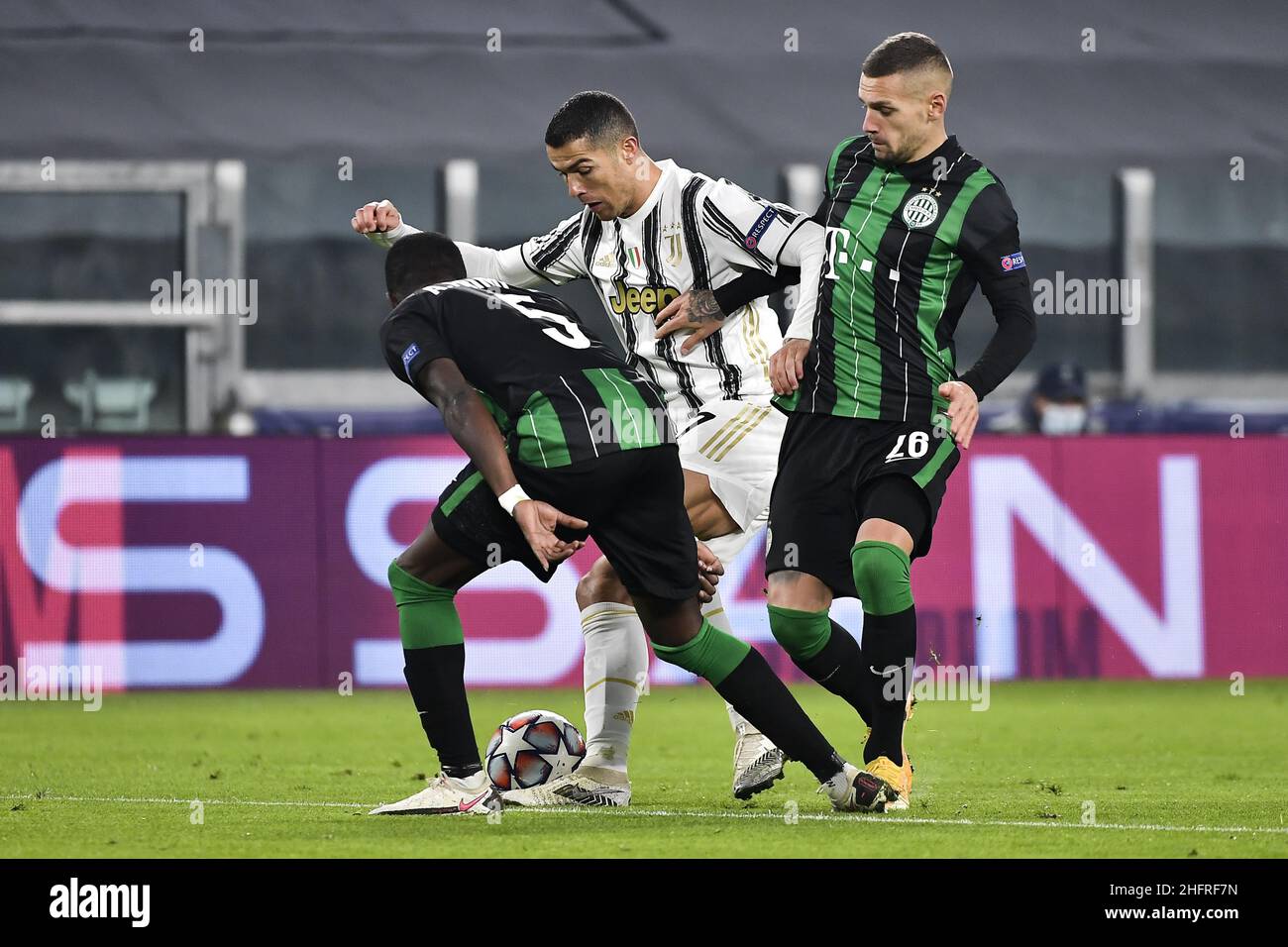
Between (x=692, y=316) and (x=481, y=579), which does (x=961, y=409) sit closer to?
(x=692, y=316)

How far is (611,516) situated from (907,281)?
1.16 m

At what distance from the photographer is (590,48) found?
16344mm

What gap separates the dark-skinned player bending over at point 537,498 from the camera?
5086 millimetres

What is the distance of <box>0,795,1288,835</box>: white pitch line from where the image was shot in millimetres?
5125

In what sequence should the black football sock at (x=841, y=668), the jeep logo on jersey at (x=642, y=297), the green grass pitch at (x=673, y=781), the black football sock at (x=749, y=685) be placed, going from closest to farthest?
the green grass pitch at (x=673, y=781) < the black football sock at (x=749, y=685) < the black football sock at (x=841, y=668) < the jeep logo on jersey at (x=642, y=297)

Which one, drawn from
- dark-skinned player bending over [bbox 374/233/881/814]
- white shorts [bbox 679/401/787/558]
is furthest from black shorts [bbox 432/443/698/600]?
white shorts [bbox 679/401/787/558]

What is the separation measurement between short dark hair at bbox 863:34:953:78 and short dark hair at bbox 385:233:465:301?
1.27 metres

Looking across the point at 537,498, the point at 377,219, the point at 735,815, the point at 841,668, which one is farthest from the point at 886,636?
the point at 377,219

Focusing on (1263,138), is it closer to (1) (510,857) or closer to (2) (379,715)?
(2) (379,715)

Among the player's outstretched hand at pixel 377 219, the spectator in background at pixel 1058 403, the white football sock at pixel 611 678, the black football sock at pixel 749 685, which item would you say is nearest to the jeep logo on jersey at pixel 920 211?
the black football sock at pixel 749 685

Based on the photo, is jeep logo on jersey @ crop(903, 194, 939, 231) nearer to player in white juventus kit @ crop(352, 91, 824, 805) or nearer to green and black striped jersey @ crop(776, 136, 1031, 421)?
green and black striped jersey @ crop(776, 136, 1031, 421)

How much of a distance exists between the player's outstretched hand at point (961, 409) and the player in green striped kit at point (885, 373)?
0.12 meters

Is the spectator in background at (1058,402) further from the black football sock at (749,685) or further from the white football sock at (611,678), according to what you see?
the black football sock at (749,685)
